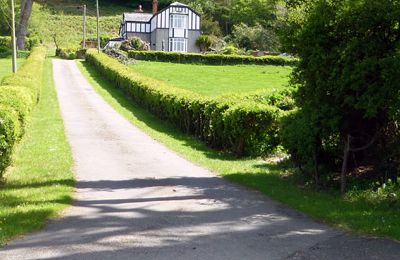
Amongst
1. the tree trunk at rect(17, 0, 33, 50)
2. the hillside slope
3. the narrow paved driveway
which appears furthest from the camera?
the hillside slope

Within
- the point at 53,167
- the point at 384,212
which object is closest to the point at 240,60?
the point at 53,167

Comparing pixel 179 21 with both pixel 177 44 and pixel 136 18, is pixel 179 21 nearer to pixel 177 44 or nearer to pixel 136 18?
pixel 177 44

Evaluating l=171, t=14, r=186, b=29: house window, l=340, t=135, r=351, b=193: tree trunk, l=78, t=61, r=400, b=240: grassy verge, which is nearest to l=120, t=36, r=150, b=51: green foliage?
l=171, t=14, r=186, b=29: house window

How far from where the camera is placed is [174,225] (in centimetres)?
816

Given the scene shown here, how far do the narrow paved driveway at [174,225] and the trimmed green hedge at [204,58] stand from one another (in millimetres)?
45397

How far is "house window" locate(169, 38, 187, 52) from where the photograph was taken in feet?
249

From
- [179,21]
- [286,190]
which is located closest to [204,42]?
[179,21]

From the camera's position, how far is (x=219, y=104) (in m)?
17.1

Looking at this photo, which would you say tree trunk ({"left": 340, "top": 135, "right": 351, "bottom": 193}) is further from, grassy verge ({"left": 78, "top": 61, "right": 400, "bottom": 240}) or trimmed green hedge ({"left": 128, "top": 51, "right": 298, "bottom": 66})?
trimmed green hedge ({"left": 128, "top": 51, "right": 298, "bottom": 66})

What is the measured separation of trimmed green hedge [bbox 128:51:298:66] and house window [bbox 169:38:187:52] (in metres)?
16.4

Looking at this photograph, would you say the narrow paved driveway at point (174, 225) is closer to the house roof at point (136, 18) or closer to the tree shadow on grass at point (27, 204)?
the tree shadow on grass at point (27, 204)

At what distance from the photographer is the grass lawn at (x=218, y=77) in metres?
37.3

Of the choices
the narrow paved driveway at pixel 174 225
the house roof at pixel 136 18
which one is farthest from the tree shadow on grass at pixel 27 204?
the house roof at pixel 136 18

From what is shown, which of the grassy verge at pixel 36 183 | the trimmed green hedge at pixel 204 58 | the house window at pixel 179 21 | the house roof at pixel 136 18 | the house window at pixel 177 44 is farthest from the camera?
the house roof at pixel 136 18
